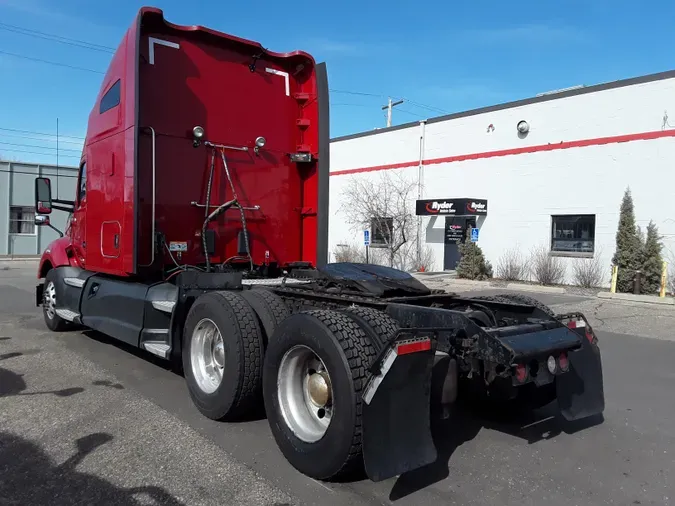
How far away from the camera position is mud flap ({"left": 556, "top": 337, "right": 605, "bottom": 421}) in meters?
4.30

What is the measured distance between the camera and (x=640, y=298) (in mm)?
14156

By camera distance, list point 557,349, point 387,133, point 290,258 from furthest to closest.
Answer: point 387,133 → point 290,258 → point 557,349

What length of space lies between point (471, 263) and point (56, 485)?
Answer: 17009mm

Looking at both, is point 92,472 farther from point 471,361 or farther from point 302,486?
point 471,361

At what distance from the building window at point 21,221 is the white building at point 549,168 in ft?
75.6

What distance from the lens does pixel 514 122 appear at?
19594mm

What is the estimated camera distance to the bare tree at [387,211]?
23406 millimetres

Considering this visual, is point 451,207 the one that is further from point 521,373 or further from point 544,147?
point 521,373

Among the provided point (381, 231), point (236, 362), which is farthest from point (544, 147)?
point (236, 362)

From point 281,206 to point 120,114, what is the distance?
2.20 metres

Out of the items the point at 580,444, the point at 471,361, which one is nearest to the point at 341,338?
the point at 471,361

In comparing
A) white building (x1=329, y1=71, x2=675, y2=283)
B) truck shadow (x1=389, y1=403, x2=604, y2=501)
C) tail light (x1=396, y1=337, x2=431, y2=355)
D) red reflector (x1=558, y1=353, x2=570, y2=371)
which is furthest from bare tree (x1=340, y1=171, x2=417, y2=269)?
tail light (x1=396, y1=337, x2=431, y2=355)

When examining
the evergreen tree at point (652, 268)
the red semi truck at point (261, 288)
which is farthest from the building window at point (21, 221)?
the evergreen tree at point (652, 268)

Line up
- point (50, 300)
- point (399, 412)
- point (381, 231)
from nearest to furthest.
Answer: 1. point (399, 412)
2. point (50, 300)
3. point (381, 231)
